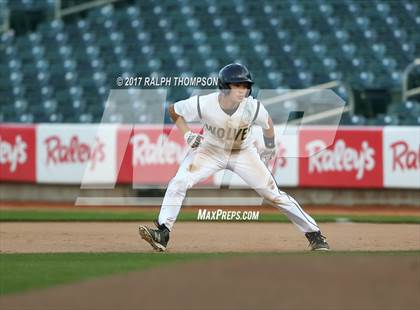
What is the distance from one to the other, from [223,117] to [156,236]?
1.53 m

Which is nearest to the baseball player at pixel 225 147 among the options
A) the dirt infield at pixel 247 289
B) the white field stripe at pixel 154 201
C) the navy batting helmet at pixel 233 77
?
the navy batting helmet at pixel 233 77

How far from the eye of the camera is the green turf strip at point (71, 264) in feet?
31.1

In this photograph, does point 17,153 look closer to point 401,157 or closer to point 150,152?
point 150,152

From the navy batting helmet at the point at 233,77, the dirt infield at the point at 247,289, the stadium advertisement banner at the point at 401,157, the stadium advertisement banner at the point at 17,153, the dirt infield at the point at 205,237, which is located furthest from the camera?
the stadium advertisement banner at the point at 17,153

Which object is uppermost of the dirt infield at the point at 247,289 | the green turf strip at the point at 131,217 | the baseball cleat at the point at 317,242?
the green turf strip at the point at 131,217

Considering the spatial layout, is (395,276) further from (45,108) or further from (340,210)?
(45,108)

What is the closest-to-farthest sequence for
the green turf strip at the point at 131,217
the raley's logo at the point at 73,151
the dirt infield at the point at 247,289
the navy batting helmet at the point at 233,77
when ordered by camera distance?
the dirt infield at the point at 247,289 → the navy batting helmet at the point at 233,77 → the green turf strip at the point at 131,217 → the raley's logo at the point at 73,151

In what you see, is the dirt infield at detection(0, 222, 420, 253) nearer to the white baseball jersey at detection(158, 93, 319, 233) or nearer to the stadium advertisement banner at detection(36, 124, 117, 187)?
the white baseball jersey at detection(158, 93, 319, 233)

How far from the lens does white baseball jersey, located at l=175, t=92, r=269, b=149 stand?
459 inches

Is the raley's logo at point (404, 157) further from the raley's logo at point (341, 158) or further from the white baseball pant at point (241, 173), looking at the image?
the white baseball pant at point (241, 173)

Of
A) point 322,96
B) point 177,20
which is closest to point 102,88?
→ point 177,20

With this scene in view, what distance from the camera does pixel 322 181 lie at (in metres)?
20.9

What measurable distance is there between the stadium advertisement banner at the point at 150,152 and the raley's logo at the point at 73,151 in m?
0.49

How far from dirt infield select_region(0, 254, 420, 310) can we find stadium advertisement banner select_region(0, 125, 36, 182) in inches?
492
